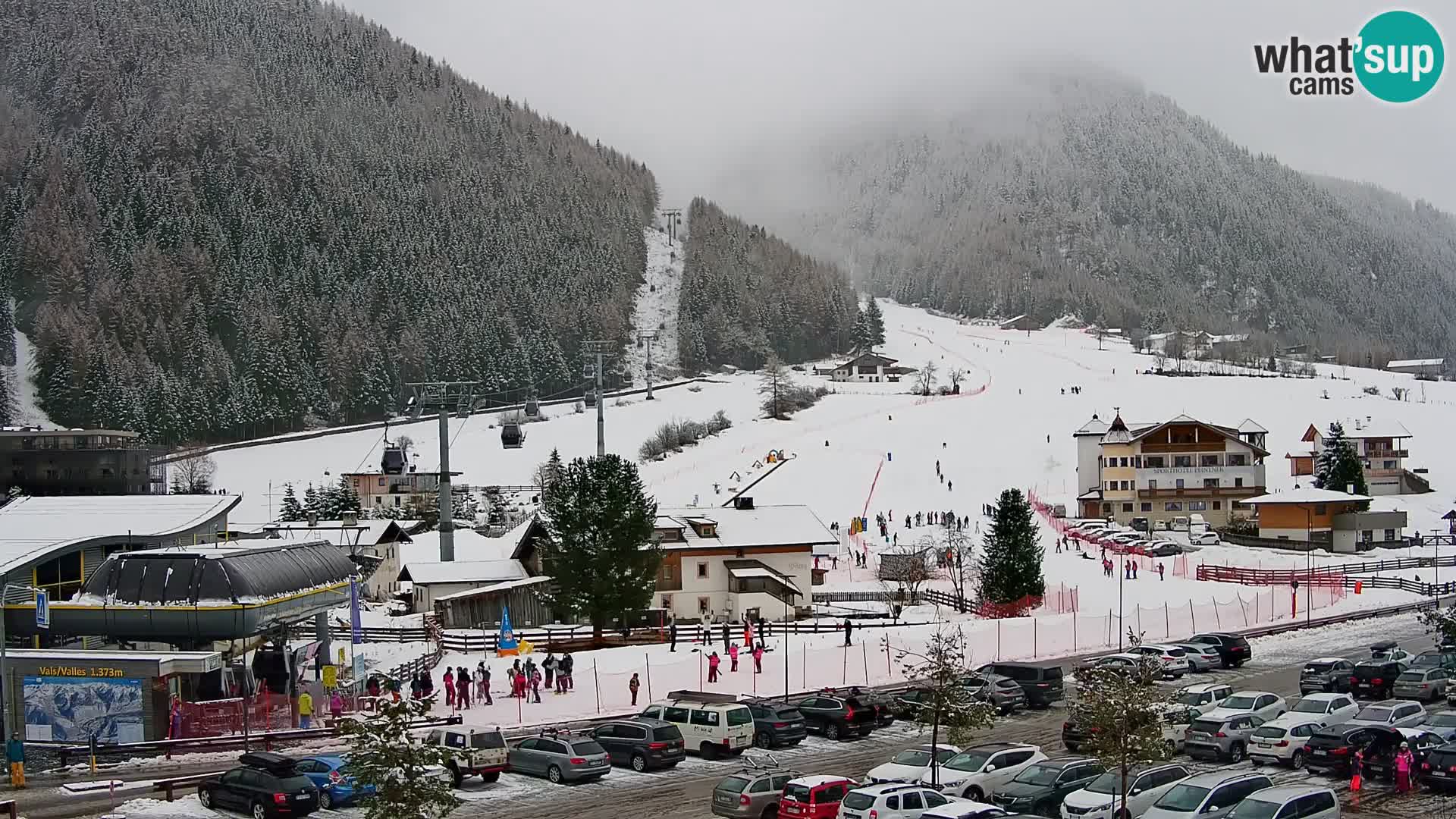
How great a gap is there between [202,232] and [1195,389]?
404 feet

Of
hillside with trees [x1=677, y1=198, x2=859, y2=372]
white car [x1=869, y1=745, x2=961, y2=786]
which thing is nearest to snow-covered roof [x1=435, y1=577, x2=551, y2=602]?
white car [x1=869, y1=745, x2=961, y2=786]

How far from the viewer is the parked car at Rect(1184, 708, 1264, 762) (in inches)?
1072

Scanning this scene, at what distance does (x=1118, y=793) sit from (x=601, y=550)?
2477cm

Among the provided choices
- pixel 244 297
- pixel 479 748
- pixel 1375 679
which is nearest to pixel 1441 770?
pixel 1375 679

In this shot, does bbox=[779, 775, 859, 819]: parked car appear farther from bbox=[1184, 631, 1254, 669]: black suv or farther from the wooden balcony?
the wooden balcony

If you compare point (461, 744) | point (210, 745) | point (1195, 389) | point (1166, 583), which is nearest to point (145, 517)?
point (210, 745)

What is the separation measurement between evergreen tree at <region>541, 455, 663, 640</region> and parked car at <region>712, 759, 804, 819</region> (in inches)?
827

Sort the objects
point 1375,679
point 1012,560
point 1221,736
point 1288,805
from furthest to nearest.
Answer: point 1012,560, point 1375,679, point 1221,736, point 1288,805

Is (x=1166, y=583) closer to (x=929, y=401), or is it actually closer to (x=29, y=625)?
(x=29, y=625)

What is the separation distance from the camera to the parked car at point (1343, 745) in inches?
989

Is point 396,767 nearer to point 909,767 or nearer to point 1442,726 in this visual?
point 909,767

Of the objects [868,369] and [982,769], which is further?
[868,369]

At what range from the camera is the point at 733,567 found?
5288 cm

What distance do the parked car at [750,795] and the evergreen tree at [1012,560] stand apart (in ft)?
89.2
